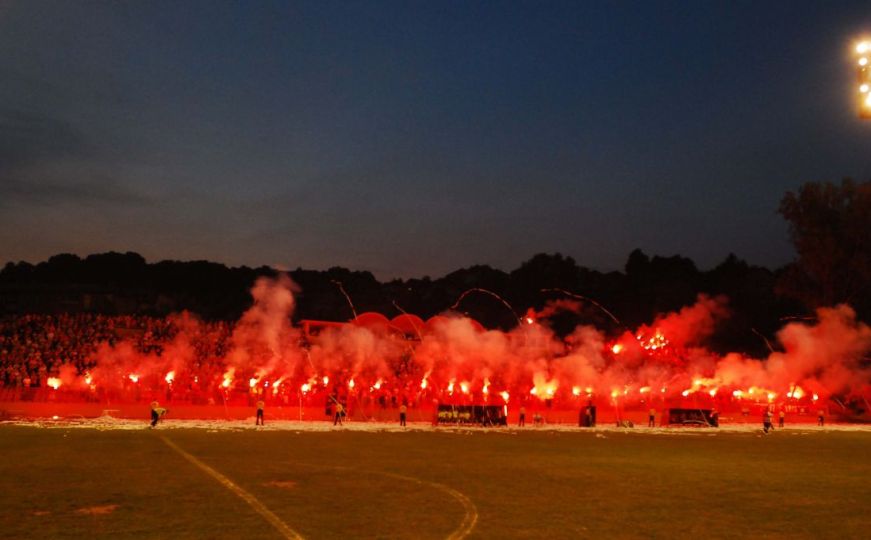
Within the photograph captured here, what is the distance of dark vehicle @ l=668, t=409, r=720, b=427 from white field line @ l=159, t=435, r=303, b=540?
31523 mm

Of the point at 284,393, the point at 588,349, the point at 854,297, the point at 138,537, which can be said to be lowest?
the point at 138,537

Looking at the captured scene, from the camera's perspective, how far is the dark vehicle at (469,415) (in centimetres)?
3875

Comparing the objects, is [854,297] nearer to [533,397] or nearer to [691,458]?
[533,397]

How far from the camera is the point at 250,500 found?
1265 cm

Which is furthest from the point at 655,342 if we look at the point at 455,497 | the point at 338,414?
the point at 455,497

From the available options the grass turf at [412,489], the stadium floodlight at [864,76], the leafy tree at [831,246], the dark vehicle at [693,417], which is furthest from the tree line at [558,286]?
the stadium floodlight at [864,76]

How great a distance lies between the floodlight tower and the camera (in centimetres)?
1153

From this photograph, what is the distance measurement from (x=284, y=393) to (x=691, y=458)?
23.5 m

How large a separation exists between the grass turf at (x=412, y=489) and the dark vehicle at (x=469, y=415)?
45.9 feet

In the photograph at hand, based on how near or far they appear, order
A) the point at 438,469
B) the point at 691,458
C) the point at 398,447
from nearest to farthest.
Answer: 1. the point at 438,469
2. the point at 691,458
3. the point at 398,447

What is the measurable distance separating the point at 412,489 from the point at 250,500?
3093 mm

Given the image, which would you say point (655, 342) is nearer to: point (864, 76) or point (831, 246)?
point (831, 246)

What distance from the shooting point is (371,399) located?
136ft

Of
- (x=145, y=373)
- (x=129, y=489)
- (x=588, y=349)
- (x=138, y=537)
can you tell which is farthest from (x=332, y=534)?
(x=588, y=349)
